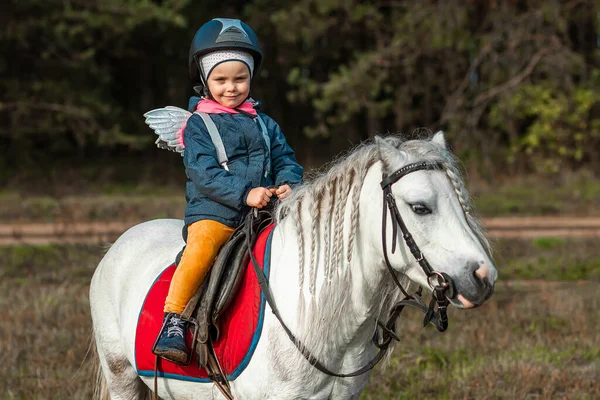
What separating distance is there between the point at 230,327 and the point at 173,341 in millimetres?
276

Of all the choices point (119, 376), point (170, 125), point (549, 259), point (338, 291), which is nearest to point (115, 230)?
point (549, 259)

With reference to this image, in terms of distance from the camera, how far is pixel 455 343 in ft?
23.7

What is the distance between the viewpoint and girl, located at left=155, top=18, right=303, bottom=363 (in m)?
3.94

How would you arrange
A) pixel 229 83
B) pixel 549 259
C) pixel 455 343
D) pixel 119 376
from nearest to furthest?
pixel 229 83 < pixel 119 376 < pixel 455 343 < pixel 549 259

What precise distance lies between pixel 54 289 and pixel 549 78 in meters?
15.5

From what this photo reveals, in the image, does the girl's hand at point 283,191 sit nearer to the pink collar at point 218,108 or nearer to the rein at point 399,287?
the rein at point 399,287

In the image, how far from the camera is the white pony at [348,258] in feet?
10.9

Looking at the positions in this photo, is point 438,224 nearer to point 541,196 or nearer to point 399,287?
point 399,287

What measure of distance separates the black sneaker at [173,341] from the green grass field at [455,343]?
1517 mm

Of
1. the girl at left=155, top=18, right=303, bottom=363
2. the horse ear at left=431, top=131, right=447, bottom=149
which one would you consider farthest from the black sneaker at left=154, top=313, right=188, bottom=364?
the horse ear at left=431, top=131, right=447, bottom=149

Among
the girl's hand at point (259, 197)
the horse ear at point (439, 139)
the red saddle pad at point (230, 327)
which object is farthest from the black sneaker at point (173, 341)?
the horse ear at point (439, 139)

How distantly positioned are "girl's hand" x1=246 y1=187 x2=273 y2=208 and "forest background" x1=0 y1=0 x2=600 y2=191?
16672 mm

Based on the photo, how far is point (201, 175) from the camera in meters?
3.94

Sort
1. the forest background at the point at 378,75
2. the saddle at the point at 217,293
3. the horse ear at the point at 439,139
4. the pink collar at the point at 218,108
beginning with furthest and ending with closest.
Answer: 1. the forest background at the point at 378,75
2. the pink collar at the point at 218,108
3. the saddle at the point at 217,293
4. the horse ear at the point at 439,139
